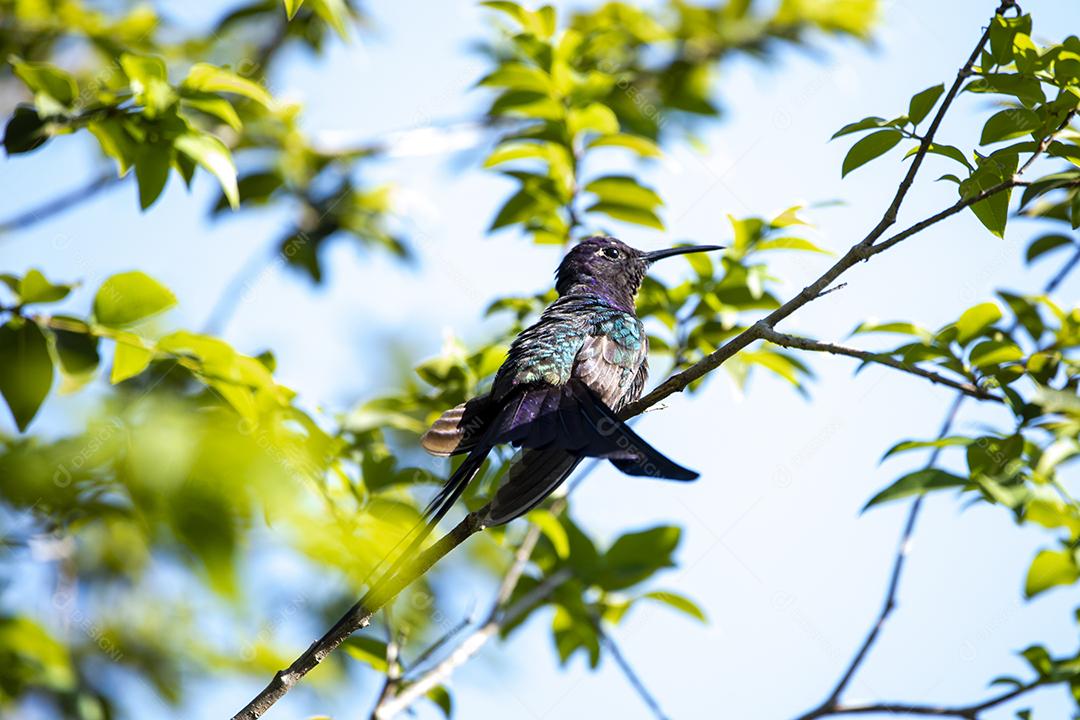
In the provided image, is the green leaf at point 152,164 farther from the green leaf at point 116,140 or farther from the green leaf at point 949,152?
the green leaf at point 949,152

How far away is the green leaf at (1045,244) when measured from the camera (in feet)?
12.8

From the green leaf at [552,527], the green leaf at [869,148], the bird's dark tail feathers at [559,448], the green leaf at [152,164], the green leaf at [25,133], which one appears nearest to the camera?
the bird's dark tail feathers at [559,448]

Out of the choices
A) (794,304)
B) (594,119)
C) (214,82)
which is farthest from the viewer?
(594,119)

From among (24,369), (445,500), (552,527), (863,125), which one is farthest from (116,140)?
(863,125)

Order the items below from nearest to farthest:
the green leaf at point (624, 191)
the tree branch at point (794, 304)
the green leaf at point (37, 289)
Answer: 1. the tree branch at point (794, 304)
2. the green leaf at point (37, 289)
3. the green leaf at point (624, 191)

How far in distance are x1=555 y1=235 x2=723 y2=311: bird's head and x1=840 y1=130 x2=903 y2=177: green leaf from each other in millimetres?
1567

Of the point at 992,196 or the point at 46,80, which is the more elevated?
the point at 992,196

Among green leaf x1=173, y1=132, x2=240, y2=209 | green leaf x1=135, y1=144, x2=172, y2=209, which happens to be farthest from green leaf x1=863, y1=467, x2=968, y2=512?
green leaf x1=135, y1=144, x2=172, y2=209

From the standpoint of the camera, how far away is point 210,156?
307 cm

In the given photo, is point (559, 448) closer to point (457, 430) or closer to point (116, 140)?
point (457, 430)

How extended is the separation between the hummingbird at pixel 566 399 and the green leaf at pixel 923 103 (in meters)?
1.16

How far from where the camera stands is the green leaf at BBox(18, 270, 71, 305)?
2.89 m

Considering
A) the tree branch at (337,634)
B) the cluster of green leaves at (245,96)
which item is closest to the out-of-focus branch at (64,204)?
the cluster of green leaves at (245,96)

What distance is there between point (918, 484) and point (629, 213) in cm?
168
